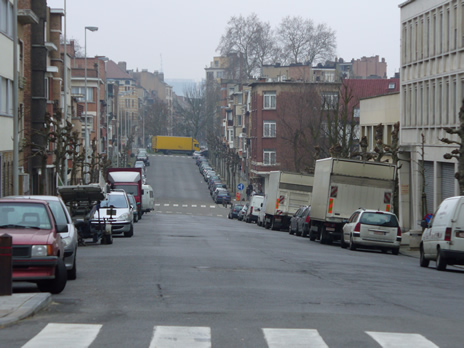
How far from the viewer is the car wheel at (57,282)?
1422 centimetres

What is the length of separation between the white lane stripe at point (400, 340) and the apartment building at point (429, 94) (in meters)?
27.0

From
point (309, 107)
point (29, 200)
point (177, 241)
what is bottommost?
point (177, 241)

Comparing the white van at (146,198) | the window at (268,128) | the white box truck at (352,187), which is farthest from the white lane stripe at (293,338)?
the window at (268,128)

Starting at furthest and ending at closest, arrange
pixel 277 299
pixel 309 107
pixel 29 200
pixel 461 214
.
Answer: pixel 309 107 → pixel 461 214 → pixel 29 200 → pixel 277 299

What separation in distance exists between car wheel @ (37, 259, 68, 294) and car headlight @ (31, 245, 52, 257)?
0.25m

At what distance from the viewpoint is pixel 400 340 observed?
1016 centimetres

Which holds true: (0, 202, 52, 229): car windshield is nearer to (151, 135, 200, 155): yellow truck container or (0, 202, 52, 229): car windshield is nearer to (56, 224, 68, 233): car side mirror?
(56, 224, 68, 233): car side mirror

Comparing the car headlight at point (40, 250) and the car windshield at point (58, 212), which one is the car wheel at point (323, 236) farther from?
the car headlight at point (40, 250)

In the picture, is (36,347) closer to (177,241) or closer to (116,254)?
(116,254)

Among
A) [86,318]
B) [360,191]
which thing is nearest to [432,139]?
[360,191]

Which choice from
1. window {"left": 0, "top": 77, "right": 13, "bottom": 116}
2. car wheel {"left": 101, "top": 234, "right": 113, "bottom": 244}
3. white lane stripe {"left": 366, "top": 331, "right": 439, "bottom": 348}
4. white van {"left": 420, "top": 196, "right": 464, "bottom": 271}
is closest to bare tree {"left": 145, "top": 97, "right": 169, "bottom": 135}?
window {"left": 0, "top": 77, "right": 13, "bottom": 116}

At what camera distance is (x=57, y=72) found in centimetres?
6812

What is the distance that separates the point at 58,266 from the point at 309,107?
6963 centimetres

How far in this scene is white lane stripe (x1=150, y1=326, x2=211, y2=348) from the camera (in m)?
9.55
